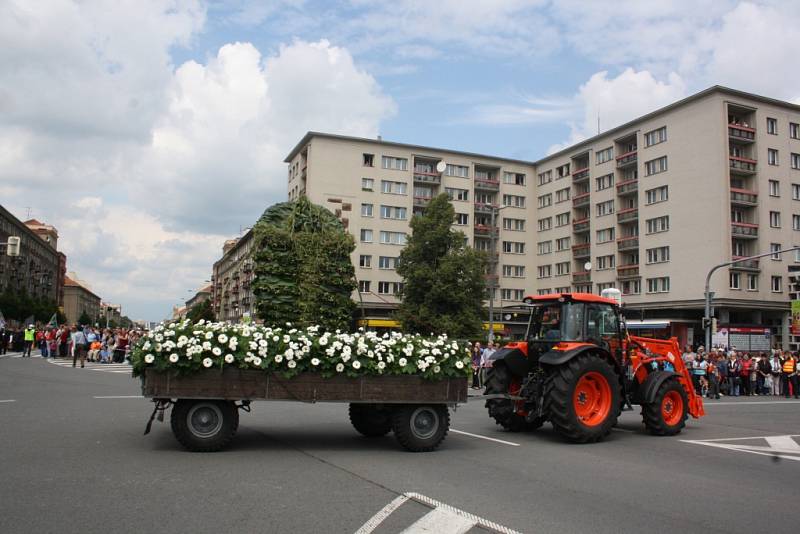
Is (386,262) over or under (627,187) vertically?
under

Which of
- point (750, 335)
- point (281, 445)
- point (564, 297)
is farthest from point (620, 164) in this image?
point (281, 445)

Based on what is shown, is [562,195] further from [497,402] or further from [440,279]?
[497,402]

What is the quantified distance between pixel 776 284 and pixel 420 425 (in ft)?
164

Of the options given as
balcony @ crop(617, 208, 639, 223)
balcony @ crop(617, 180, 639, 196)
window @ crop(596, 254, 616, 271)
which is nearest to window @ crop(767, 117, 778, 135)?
balcony @ crop(617, 180, 639, 196)

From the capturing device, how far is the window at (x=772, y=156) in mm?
51875

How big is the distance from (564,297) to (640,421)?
5.30 meters

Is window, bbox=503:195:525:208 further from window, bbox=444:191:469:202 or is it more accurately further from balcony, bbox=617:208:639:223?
balcony, bbox=617:208:639:223

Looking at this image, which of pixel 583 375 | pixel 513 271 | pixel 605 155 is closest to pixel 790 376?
pixel 583 375

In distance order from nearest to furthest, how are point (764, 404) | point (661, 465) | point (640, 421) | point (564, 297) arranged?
point (661, 465) < point (564, 297) < point (640, 421) < point (764, 404)

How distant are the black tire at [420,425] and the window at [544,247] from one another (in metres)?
62.7

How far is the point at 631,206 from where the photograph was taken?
60.0 metres

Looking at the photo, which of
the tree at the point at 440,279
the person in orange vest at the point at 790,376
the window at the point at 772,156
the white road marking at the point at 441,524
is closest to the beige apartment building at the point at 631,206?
the window at the point at 772,156

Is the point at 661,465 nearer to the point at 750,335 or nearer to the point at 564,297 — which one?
the point at 564,297

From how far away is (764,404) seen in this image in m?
23.4
